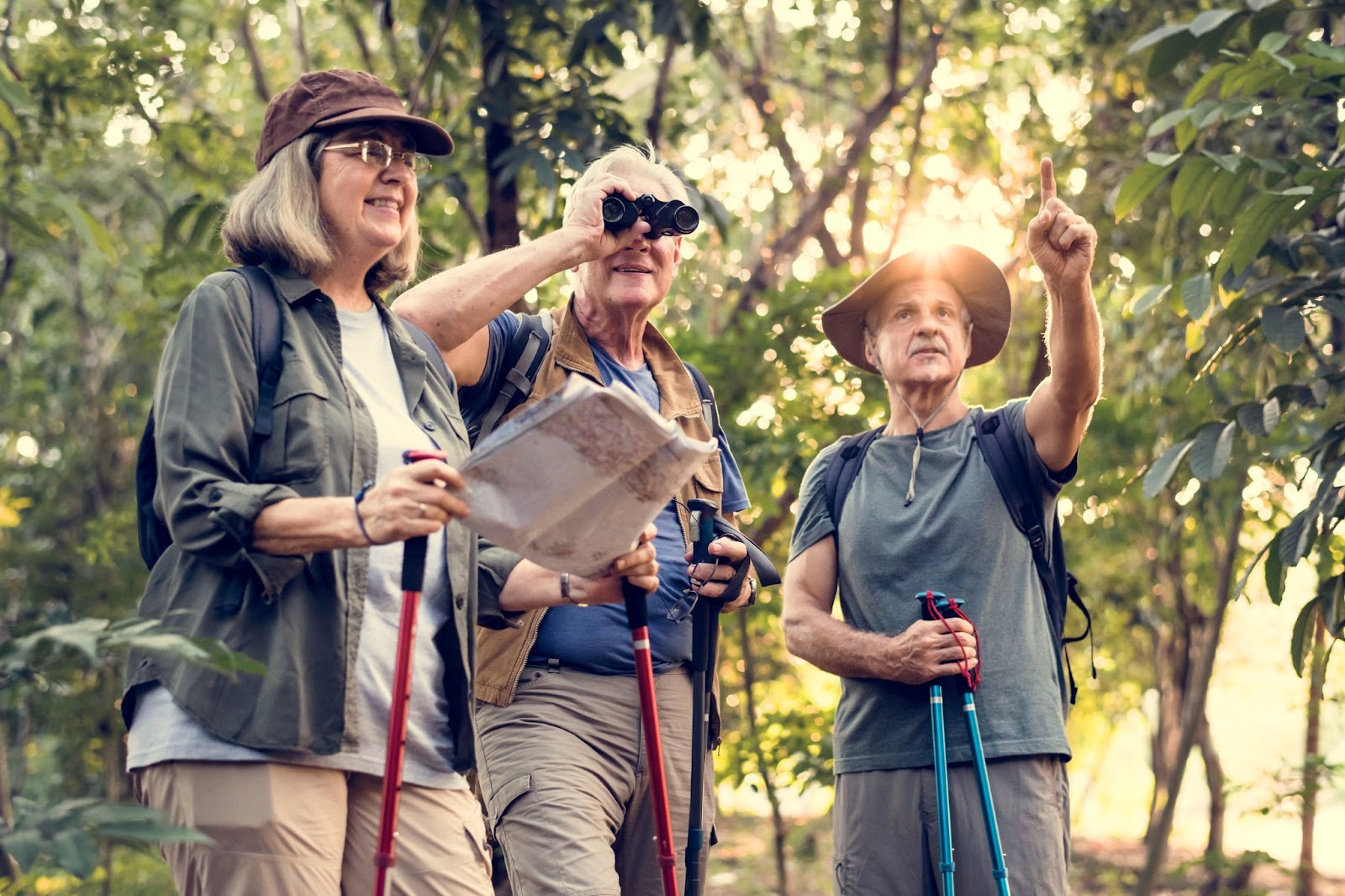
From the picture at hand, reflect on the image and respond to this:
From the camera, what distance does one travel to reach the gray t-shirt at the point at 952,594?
3195mm

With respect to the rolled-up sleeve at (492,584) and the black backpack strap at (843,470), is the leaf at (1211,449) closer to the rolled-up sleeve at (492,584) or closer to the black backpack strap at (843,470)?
the black backpack strap at (843,470)

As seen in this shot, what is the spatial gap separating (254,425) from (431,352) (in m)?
0.54

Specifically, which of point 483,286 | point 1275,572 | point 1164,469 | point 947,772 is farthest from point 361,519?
point 1275,572

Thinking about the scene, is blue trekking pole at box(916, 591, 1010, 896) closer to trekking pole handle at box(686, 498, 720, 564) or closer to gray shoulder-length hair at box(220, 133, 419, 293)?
trekking pole handle at box(686, 498, 720, 564)

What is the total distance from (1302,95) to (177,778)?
3.27m

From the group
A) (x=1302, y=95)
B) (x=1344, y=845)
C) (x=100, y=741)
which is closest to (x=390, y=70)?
(x=100, y=741)

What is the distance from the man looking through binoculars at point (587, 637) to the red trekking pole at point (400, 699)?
20.6 inches

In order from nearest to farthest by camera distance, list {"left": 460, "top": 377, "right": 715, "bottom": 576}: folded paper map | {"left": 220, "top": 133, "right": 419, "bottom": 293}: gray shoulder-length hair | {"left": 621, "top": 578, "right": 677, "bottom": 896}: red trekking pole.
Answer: {"left": 460, "top": 377, "right": 715, "bottom": 576}: folded paper map
{"left": 220, "top": 133, "right": 419, "bottom": 293}: gray shoulder-length hair
{"left": 621, "top": 578, "right": 677, "bottom": 896}: red trekking pole

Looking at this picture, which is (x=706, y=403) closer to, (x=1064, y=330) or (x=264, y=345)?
(x=1064, y=330)

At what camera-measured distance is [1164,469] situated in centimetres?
373

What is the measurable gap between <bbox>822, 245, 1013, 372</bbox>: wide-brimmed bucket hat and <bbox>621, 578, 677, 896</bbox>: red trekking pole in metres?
1.31

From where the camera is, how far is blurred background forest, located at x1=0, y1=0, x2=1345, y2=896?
3729 mm

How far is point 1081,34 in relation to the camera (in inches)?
293

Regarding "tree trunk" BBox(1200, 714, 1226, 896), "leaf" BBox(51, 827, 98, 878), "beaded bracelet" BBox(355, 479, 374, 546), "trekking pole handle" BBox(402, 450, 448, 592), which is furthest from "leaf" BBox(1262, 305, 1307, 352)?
"tree trunk" BBox(1200, 714, 1226, 896)
